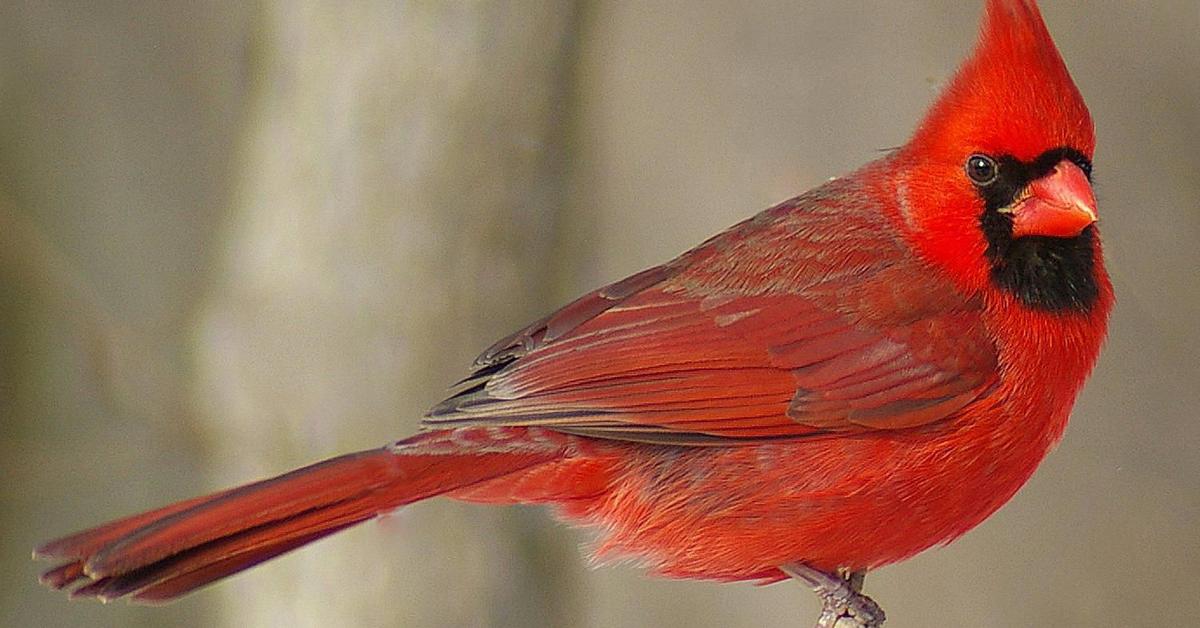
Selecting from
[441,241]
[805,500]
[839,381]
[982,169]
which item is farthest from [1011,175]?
[441,241]

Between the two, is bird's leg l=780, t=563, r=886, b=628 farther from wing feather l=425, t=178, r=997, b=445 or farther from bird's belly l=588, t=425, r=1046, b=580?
wing feather l=425, t=178, r=997, b=445

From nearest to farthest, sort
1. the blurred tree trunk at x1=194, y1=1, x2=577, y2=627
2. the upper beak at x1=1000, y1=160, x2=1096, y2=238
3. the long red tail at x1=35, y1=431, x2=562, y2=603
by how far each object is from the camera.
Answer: the long red tail at x1=35, y1=431, x2=562, y2=603 < the upper beak at x1=1000, y1=160, x2=1096, y2=238 < the blurred tree trunk at x1=194, y1=1, x2=577, y2=627

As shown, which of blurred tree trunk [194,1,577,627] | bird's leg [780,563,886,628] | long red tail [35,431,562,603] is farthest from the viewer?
blurred tree trunk [194,1,577,627]

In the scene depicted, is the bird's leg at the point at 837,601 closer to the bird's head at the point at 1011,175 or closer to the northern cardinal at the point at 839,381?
the northern cardinal at the point at 839,381

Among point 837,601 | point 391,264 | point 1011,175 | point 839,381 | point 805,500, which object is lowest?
point 837,601

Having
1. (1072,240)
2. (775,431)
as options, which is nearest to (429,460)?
(775,431)

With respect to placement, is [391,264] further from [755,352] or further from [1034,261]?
[1034,261]

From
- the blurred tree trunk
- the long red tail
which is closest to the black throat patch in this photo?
the long red tail
